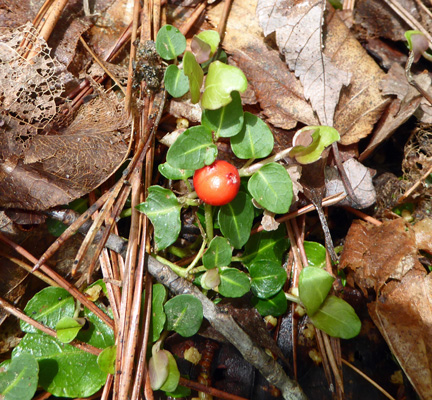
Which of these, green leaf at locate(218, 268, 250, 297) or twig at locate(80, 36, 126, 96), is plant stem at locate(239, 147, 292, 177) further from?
twig at locate(80, 36, 126, 96)

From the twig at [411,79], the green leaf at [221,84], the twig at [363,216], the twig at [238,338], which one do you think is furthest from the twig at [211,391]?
the twig at [411,79]

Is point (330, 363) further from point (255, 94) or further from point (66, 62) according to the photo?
point (66, 62)

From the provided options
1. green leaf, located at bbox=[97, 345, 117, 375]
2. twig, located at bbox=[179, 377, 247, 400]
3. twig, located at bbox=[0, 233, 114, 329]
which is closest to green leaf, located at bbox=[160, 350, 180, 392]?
twig, located at bbox=[179, 377, 247, 400]

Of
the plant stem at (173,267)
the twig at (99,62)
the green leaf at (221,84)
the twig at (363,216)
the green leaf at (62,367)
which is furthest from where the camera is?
the twig at (363,216)

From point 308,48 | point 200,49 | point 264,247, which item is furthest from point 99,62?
point 264,247

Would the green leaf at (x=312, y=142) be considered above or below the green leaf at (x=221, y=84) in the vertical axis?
below

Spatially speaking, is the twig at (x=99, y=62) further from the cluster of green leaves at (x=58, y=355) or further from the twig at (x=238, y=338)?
the cluster of green leaves at (x=58, y=355)
